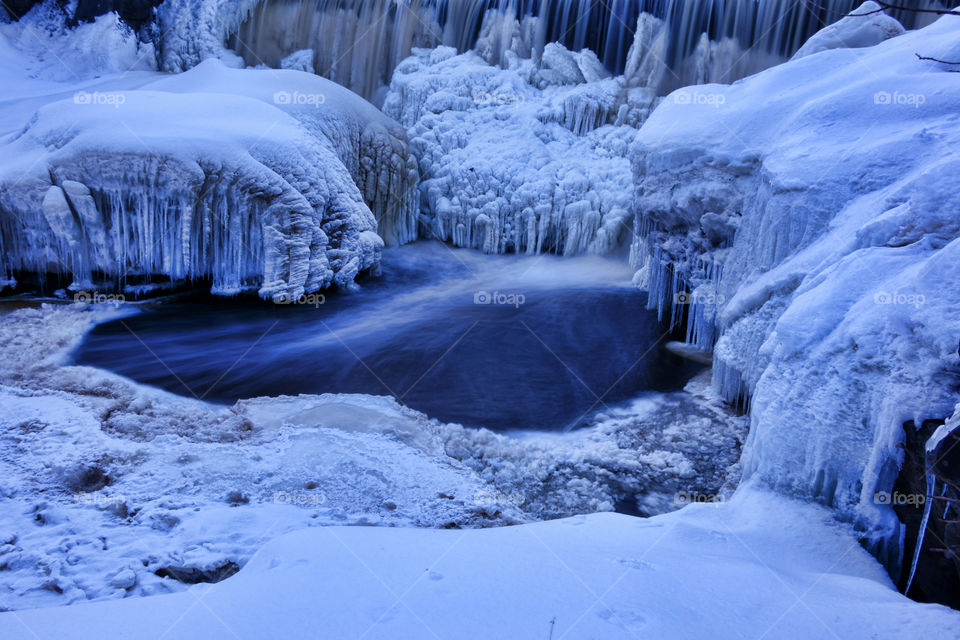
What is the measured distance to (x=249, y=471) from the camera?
15.0 feet

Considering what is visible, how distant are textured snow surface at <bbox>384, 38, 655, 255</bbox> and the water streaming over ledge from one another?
Answer: 2.96 ft

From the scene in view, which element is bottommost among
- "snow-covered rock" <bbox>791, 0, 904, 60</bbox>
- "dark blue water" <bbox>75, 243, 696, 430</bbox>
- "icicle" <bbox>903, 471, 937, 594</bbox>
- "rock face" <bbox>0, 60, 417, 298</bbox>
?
"dark blue water" <bbox>75, 243, 696, 430</bbox>

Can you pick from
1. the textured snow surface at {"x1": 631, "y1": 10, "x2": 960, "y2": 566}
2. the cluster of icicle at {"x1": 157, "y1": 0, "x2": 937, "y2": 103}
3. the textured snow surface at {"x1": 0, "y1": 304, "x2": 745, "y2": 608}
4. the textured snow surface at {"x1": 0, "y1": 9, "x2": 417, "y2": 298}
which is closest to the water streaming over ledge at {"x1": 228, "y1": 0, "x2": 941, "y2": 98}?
the cluster of icicle at {"x1": 157, "y1": 0, "x2": 937, "y2": 103}

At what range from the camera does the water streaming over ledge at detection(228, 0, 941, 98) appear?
45.9 ft

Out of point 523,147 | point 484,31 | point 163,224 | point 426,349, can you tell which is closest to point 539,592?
point 426,349

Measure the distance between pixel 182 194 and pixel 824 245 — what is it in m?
8.26

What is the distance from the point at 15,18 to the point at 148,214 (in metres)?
11.7

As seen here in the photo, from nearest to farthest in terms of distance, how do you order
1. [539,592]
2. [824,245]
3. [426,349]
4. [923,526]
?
[539,592], [923,526], [824,245], [426,349]

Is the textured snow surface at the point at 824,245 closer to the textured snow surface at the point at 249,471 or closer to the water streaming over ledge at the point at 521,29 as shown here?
the textured snow surface at the point at 249,471

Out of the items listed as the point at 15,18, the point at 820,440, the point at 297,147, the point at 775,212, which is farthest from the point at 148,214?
the point at 15,18

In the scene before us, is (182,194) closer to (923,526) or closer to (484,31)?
(923,526)

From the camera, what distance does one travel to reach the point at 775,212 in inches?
223

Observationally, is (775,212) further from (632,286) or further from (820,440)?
(632,286)

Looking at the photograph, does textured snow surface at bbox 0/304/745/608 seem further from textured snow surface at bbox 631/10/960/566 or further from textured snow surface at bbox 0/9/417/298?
textured snow surface at bbox 0/9/417/298
